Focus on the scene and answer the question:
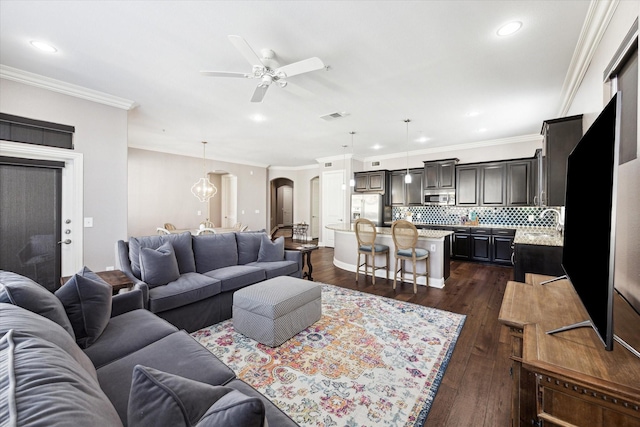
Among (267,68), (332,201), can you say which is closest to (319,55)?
(267,68)

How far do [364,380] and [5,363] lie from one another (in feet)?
6.61

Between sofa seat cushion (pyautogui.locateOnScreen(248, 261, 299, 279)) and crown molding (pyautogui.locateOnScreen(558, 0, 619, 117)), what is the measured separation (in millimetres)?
3923

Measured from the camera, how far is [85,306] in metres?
1.64

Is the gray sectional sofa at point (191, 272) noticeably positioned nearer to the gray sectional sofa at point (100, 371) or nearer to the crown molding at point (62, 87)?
the gray sectional sofa at point (100, 371)

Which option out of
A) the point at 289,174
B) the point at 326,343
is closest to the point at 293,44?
the point at 326,343

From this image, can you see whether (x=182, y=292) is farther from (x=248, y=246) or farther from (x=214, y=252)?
(x=248, y=246)

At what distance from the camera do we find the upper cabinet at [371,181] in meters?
7.27

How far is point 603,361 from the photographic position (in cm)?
87

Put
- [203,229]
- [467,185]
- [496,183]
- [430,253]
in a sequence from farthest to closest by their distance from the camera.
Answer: [467,185] < [496,183] < [203,229] < [430,253]

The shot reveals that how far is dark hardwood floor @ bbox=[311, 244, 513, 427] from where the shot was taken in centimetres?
171

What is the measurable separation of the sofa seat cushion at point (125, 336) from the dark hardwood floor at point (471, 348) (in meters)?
1.86

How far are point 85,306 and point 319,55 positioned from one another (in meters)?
2.82

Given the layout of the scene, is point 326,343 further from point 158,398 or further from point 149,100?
point 149,100

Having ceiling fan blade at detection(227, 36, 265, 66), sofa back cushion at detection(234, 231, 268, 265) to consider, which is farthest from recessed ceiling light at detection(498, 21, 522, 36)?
sofa back cushion at detection(234, 231, 268, 265)
